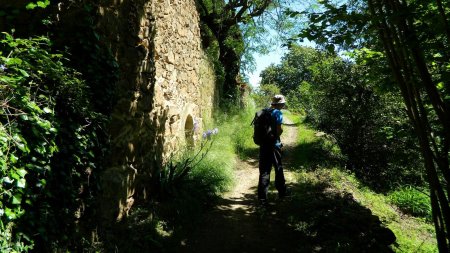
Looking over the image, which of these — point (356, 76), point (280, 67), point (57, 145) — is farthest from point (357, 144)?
Answer: point (280, 67)

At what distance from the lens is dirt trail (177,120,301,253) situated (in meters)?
4.42

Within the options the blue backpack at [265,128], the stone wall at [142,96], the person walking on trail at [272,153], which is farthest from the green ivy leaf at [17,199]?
the person walking on trail at [272,153]

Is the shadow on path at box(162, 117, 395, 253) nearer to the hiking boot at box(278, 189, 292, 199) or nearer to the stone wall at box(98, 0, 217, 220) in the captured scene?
the hiking boot at box(278, 189, 292, 199)

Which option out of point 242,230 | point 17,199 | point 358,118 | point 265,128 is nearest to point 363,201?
point 265,128

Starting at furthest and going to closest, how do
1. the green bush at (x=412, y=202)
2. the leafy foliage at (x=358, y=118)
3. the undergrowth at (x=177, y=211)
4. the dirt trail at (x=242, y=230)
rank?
the leafy foliage at (x=358, y=118)
the green bush at (x=412, y=202)
the dirt trail at (x=242, y=230)
the undergrowth at (x=177, y=211)

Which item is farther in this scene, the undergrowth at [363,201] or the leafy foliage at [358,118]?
the leafy foliage at [358,118]

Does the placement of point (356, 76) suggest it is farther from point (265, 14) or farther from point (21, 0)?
point (21, 0)

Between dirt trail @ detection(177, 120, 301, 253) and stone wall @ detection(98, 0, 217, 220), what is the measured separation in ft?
3.49

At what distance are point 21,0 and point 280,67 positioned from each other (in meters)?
56.7

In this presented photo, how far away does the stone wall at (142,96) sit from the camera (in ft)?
14.8

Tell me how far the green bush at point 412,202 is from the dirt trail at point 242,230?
12.2ft

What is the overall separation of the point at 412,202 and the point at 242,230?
213 inches

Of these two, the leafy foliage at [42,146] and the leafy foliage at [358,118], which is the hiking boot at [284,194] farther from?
the leafy foliage at [358,118]

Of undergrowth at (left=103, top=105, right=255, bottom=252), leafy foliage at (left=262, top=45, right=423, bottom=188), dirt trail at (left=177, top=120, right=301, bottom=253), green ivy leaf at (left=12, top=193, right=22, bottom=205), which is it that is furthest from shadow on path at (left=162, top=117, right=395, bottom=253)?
leafy foliage at (left=262, top=45, right=423, bottom=188)
